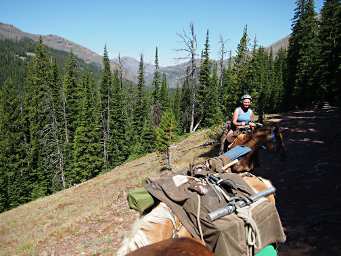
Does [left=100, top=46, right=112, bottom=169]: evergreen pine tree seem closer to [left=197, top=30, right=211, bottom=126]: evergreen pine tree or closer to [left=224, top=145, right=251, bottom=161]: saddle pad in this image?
[left=197, top=30, right=211, bottom=126]: evergreen pine tree

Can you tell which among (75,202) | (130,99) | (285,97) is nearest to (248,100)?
(75,202)

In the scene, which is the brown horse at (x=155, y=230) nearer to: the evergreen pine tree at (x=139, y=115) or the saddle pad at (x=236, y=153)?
the saddle pad at (x=236, y=153)

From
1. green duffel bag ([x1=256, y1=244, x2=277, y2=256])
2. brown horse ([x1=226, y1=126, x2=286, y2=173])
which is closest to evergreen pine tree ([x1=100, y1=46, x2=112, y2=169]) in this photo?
brown horse ([x1=226, y1=126, x2=286, y2=173])

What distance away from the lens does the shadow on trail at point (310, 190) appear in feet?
27.0

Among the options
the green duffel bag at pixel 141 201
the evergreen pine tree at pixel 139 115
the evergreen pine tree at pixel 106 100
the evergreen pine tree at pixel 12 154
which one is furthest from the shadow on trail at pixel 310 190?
the evergreen pine tree at pixel 139 115

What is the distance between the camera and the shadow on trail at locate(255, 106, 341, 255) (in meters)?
8.23

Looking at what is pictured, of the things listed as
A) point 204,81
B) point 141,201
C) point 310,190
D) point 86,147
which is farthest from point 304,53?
point 141,201

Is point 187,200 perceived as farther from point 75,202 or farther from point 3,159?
point 3,159

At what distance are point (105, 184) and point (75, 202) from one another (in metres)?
3.15

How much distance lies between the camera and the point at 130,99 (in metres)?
82.0

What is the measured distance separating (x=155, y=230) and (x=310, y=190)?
9.84 m

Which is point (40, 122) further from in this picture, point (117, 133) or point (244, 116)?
point (244, 116)

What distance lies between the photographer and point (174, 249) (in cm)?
308

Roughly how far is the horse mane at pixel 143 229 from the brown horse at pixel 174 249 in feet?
0.97
